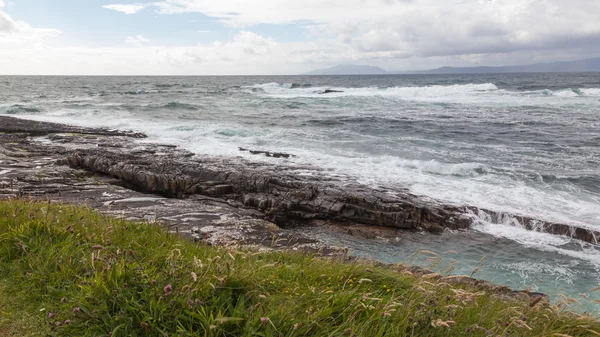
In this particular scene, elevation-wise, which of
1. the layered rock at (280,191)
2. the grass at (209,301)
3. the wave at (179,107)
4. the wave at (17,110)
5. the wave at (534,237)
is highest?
the wave at (17,110)

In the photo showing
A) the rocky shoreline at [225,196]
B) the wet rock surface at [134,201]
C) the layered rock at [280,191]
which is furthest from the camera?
the layered rock at [280,191]

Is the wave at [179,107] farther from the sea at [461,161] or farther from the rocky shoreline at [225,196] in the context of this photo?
the rocky shoreline at [225,196]

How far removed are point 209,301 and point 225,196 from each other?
10.1m

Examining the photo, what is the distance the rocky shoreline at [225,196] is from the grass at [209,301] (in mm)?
4274

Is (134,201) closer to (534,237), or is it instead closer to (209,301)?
(209,301)

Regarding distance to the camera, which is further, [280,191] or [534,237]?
[280,191]

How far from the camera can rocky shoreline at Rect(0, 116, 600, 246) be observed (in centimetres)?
991

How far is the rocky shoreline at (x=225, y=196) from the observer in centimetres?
991

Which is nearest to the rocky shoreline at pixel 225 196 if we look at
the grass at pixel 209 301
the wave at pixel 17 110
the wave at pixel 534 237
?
the wave at pixel 534 237

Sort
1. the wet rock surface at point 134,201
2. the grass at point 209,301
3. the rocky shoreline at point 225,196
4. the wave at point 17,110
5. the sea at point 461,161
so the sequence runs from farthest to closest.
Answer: the wave at point 17,110 → the rocky shoreline at point 225,196 → the sea at point 461,161 → the wet rock surface at point 134,201 → the grass at point 209,301

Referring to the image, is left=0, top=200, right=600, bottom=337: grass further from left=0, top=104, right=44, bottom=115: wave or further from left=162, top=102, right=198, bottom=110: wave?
left=162, top=102, right=198, bottom=110: wave

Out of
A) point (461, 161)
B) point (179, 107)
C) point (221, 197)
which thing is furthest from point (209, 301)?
point (179, 107)

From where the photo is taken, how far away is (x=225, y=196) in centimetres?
1301

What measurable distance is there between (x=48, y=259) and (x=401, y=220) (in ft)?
30.1
